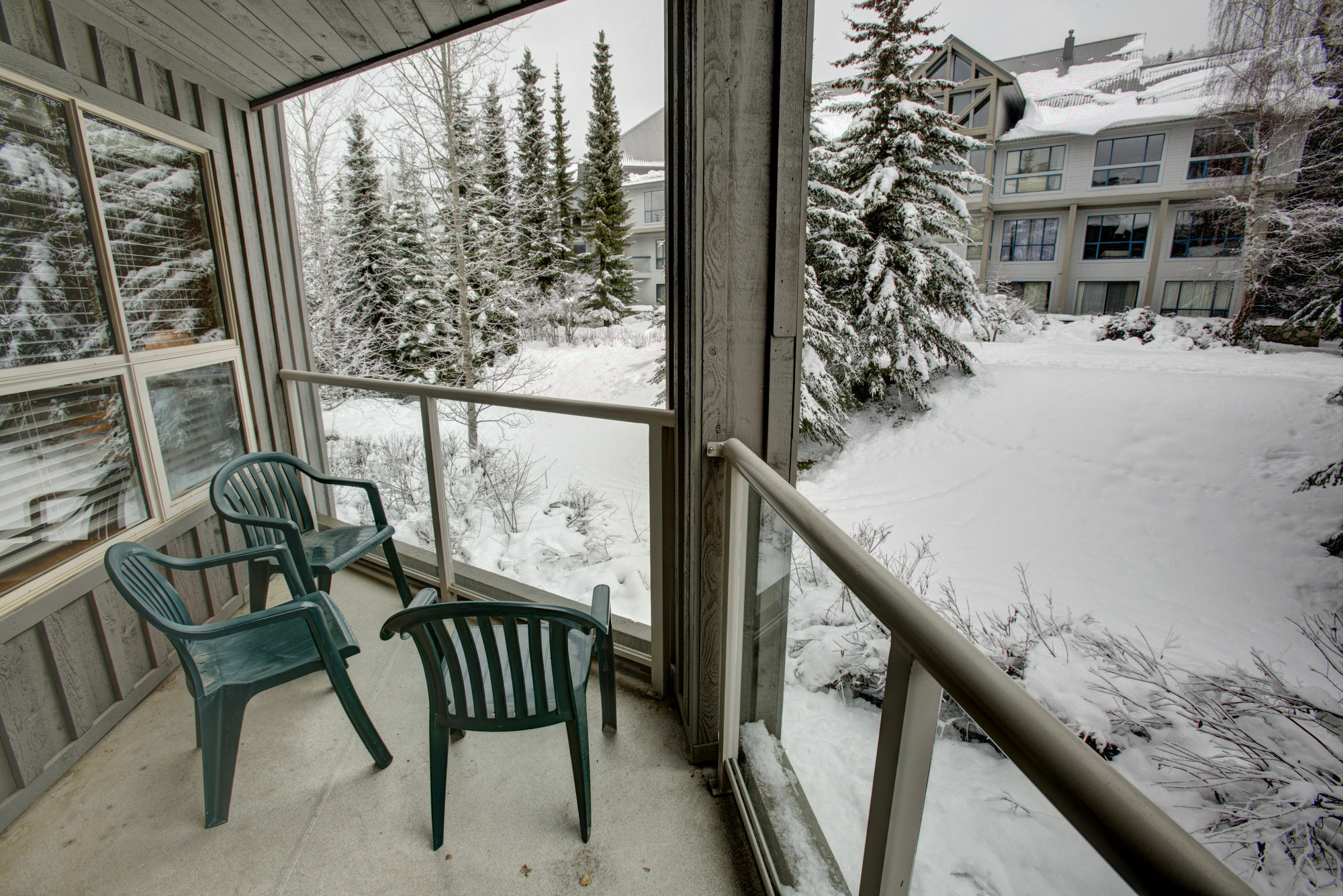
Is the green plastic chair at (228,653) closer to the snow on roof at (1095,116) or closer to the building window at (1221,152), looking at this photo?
the building window at (1221,152)

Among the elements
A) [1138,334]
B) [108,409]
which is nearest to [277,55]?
[108,409]

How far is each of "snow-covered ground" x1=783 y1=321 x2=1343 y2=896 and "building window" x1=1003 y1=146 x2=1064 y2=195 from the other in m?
3.49

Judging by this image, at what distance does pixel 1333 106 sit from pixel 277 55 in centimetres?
902

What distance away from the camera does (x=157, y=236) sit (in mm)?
2607

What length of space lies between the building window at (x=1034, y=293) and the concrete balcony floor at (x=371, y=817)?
14.4 meters

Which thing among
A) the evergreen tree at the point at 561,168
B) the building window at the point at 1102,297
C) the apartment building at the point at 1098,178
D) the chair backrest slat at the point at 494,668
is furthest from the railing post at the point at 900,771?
the building window at the point at 1102,297

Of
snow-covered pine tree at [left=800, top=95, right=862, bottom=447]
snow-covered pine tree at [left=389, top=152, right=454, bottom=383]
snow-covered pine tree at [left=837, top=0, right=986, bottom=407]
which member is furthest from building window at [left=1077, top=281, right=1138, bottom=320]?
snow-covered pine tree at [left=389, top=152, right=454, bottom=383]

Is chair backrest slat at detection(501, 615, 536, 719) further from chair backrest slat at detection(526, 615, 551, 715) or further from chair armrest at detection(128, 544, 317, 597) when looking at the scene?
chair armrest at detection(128, 544, 317, 597)

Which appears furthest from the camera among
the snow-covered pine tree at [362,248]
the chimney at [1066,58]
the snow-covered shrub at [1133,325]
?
the snow-covered shrub at [1133,325]

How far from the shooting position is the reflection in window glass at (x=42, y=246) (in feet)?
6.19

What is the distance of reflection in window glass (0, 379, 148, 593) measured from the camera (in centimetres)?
187

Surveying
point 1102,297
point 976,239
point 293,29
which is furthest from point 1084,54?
point 293,29

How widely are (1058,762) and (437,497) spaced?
2809 millimetres

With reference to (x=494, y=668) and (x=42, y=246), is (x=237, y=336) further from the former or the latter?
(x=494, y=668)
